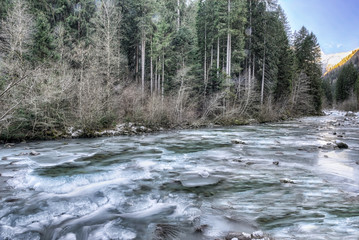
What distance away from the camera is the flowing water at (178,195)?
4270 mm

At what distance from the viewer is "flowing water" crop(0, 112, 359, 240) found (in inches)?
168

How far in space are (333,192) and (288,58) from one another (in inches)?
1487

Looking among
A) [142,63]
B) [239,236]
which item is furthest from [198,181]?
[142,63]

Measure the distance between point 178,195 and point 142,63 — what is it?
2507cm

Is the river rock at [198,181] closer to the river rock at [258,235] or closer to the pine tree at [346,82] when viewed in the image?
the river rock at [258,235]

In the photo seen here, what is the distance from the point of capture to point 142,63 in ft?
95.6

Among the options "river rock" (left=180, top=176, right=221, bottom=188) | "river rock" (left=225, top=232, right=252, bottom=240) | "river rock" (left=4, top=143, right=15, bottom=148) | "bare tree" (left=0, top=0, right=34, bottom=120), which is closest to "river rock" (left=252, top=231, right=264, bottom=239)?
"river rock" (left=225, top=232, right=252, bottom=240)

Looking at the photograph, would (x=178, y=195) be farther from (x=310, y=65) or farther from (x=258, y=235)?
(x=310, y=65)

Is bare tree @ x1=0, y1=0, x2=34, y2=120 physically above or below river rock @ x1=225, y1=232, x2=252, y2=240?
above

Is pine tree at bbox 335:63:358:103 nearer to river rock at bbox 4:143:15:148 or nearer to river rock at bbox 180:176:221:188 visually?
river rock at bbox 180:176:221:188

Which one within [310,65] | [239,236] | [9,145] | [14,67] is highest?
[310,65]

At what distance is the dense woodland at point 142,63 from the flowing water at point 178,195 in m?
6.20

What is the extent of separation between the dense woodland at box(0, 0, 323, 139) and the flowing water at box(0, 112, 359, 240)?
620 cm

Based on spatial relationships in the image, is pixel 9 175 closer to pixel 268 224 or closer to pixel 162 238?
pixel 162 238
